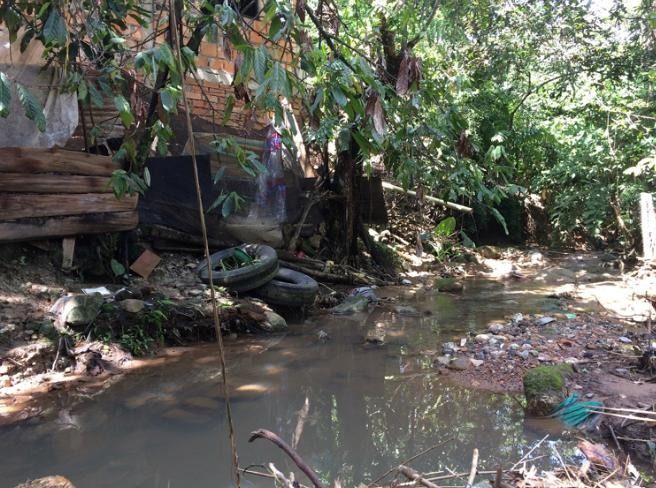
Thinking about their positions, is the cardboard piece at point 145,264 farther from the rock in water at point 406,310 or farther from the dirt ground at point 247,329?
the rock in water at point 406,310

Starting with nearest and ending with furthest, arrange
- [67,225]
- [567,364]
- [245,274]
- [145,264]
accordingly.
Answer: [567,364] → [67,225] → [145,264] → [245,274]

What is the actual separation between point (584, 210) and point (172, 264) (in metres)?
9.08

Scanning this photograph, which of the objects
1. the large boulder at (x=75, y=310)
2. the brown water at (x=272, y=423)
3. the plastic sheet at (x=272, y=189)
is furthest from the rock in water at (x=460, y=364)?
the plastic sheet at (x=272, y=189)

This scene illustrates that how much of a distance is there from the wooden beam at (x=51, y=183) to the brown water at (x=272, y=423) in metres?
2.11

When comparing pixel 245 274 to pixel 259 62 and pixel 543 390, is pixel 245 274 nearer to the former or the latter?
pixel 543 390

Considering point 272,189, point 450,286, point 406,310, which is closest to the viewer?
point 406,310

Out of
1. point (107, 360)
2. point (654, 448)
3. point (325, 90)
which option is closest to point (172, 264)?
point (107, 360)

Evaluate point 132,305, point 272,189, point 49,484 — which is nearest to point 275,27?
point 49,484

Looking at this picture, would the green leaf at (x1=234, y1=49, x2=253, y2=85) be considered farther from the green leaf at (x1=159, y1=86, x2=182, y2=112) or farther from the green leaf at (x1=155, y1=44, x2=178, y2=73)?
the green leaf at (x1=159, y1=86, x2=182, y2=112)

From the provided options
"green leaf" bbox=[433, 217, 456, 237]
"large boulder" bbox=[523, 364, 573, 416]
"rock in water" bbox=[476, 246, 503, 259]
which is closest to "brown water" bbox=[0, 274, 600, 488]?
"large boulder" bbox=[523, 364, 573, 416]

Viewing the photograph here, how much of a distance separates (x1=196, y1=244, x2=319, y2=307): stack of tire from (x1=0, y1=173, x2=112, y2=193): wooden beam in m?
1.55

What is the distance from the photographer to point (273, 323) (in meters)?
6.56

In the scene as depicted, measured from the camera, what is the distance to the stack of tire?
22.5 ft

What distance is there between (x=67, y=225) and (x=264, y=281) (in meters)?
2.38
